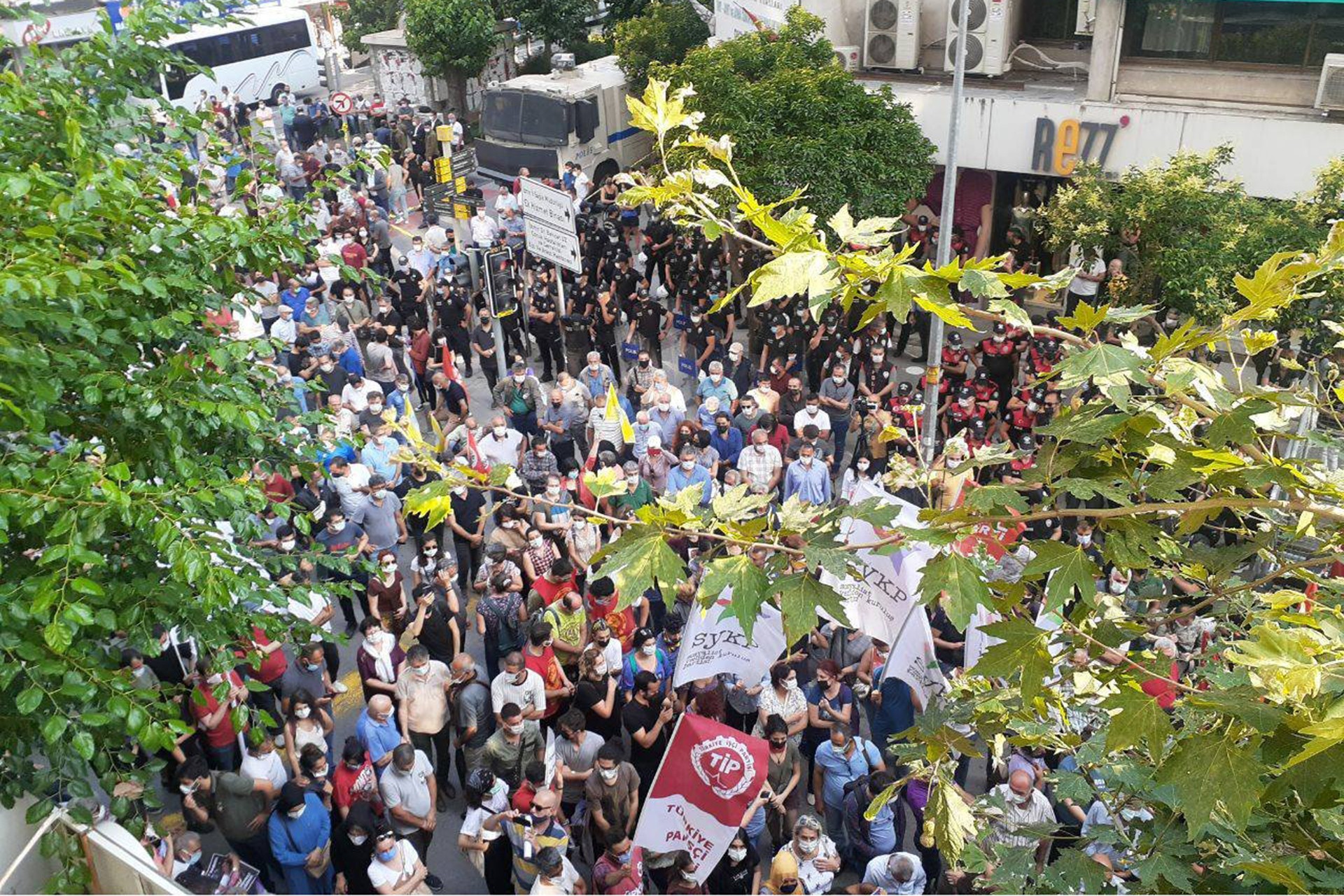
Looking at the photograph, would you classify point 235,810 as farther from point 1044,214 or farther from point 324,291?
point 1044,214

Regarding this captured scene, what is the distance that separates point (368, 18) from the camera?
36.4 meters

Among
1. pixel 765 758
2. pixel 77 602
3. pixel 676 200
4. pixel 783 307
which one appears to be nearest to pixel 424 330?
pixel 783 307

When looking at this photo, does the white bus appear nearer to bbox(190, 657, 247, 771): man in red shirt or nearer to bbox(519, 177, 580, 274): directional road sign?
bbox(519, 177, 580, 274): directional road sign

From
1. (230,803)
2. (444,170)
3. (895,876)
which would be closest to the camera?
(895,876)

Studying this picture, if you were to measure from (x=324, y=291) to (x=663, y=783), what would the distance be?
1114 centimetres

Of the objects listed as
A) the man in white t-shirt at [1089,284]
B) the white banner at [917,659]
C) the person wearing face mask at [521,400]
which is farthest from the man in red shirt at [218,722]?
the man in white t-shirt at [1089,284]

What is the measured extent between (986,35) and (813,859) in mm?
15117

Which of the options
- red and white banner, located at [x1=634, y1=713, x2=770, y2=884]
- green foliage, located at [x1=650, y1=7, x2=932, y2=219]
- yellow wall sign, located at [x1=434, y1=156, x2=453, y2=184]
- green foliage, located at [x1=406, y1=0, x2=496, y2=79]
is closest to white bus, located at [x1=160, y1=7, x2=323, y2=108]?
green foliage, located at [x1=406, y1=0, x2=496, y2=79]

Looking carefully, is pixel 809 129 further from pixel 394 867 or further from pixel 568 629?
pixel 394 867

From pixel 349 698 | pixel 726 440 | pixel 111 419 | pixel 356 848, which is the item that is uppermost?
pixel 111 419

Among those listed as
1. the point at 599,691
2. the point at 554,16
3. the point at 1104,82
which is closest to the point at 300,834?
the point at 599,691

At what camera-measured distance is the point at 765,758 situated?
748cm

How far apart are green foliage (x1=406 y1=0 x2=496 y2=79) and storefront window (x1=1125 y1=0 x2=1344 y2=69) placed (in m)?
16.9

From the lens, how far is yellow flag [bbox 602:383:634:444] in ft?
34.3
